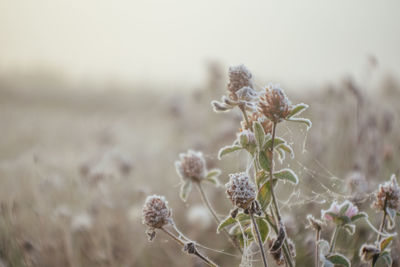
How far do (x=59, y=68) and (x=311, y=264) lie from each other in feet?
27.8

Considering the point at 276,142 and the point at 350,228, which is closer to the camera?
the point at 276,142

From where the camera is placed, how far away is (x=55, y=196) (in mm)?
2682

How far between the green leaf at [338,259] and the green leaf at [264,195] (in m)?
0.24

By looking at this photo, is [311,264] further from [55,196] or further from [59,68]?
[59,68]

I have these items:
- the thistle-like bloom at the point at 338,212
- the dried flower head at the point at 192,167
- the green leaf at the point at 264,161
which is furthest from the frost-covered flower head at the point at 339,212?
the dried flower head at the point at 192,167

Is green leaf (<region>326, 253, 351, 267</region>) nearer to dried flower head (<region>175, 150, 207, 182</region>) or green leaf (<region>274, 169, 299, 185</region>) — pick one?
green leaf (<region>274, 169, 299, 185</region>)

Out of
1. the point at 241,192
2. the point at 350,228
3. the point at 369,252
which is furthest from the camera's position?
the point at 350,228

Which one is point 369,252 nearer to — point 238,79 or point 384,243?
point 384,243

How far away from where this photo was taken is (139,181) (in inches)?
121

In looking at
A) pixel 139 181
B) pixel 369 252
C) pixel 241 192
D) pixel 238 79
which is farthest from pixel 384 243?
pixel 139 181

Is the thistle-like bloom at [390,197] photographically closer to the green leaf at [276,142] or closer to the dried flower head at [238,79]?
the green leaf at [276,142]

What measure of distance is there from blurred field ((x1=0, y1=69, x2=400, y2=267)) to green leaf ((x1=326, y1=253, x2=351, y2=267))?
190 millimetres

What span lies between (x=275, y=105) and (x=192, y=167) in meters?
0.42

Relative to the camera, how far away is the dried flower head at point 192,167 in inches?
44.7
